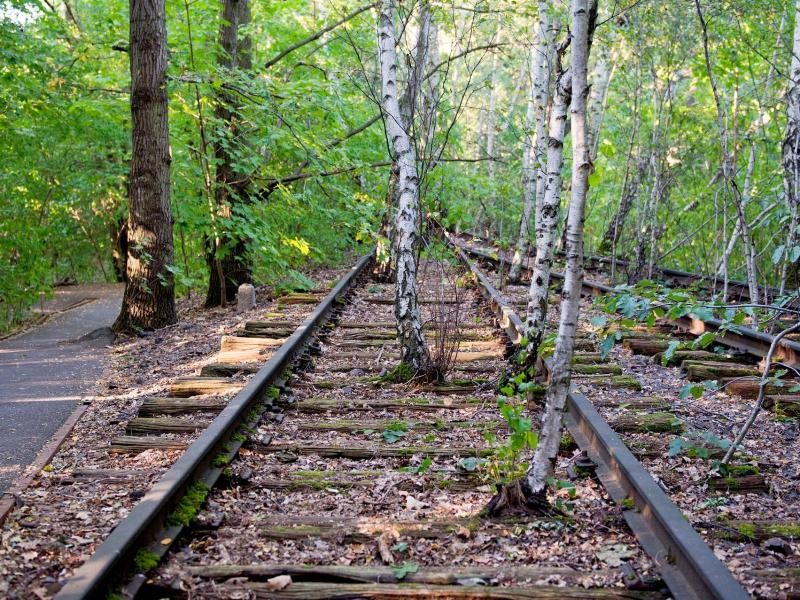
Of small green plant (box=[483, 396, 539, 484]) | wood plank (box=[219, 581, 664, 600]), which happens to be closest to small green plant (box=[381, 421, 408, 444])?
small green plant (box=[483, 396, 539, 484])

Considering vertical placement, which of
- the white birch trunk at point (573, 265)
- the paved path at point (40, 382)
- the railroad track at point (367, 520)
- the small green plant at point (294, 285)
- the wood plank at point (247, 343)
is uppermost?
the white birch trunk at point (573, 265)

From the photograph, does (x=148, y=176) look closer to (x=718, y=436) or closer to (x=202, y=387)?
(x=202, y=387)

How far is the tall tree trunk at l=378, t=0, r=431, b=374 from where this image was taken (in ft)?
19.8

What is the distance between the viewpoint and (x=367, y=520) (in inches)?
138

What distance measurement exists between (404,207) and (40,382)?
12.5 feet

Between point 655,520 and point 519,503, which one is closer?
point 655,520

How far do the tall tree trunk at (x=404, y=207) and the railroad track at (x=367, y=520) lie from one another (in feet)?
2.11

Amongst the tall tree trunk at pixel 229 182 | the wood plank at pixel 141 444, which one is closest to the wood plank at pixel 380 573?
the wood plank at pixel 141 444

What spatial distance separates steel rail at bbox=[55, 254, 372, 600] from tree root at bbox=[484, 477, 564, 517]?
140cm

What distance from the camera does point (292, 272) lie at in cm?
1115

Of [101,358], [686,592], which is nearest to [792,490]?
[686,592]

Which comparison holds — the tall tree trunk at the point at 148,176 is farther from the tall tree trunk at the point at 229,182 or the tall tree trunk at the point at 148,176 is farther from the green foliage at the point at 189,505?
the green foliage at the point at 189,505

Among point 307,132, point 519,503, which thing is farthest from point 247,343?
point 519,503

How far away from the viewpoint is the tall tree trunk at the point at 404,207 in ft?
19.8
